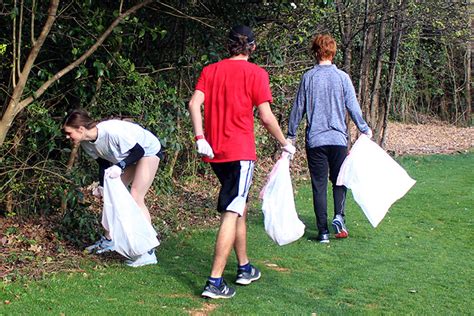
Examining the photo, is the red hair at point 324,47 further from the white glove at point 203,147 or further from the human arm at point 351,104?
the white glove at point 203,147

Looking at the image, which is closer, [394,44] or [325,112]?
[325,112]

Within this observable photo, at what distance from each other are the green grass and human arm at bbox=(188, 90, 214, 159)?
1.08 m

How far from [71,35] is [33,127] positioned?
93cm

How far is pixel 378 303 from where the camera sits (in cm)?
487

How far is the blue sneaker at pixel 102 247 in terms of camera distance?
6.11 m

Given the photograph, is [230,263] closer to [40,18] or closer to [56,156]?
[56,156]

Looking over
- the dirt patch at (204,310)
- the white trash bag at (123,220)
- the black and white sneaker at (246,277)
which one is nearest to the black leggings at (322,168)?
the black and white sneaker at (246,277)

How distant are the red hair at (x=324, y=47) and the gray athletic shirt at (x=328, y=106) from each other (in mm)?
114

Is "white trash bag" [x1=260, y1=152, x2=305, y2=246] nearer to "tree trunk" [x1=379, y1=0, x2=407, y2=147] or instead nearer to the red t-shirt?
the red t-shirt

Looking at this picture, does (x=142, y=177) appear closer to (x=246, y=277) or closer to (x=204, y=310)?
(x=246, y=277)

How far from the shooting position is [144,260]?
5797mm

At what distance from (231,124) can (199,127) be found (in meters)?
0.24

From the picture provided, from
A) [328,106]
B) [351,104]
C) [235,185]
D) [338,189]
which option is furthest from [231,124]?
[338,189]

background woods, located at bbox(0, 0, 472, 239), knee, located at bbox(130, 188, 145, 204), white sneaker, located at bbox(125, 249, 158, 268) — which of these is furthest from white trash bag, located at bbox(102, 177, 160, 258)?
background woods, located at bbox(0, 0, 472, 239)
